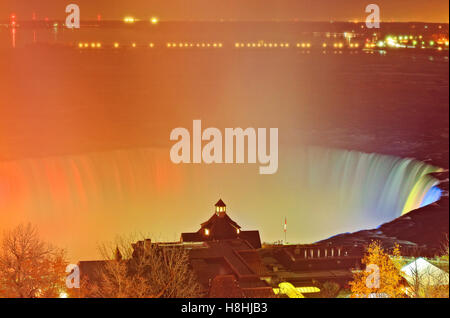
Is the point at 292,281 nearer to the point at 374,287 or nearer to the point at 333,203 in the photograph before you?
the point at 374,287

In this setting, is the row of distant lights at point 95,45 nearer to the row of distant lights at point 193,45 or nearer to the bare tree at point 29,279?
the row of distant lights at point 193,45

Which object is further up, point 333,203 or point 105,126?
point 105,126

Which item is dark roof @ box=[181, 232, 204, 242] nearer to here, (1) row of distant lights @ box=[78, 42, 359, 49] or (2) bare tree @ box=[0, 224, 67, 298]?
(2) bare tree @ box=[0, 224, 67, 298]

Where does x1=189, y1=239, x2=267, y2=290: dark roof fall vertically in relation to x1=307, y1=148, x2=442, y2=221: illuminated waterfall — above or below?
below

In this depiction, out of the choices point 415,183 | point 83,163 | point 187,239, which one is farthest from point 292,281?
point 83,163

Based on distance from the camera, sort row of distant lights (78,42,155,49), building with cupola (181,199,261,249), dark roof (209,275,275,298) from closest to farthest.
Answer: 1. dark roof (209,275,275,298)
2. building with cupola (181,199,261,249)
3. row of distant lights (78,42,155,49)

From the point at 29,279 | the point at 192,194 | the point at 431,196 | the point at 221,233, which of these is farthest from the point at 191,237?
the point at 192,194

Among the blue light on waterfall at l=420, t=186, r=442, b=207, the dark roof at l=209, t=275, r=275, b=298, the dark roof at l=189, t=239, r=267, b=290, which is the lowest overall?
the dark roof at l=209, t=275, r=275, b=298

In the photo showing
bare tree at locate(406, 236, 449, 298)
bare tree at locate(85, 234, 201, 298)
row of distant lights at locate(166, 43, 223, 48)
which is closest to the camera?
bare tree at locate(85, 234, 201, 298)

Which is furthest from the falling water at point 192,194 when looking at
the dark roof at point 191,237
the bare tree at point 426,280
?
the bare tree at point 426,280

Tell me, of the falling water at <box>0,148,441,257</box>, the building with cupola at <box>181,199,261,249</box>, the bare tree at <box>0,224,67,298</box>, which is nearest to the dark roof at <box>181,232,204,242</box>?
the building with cupola at <box>181,199,261,249</box>
